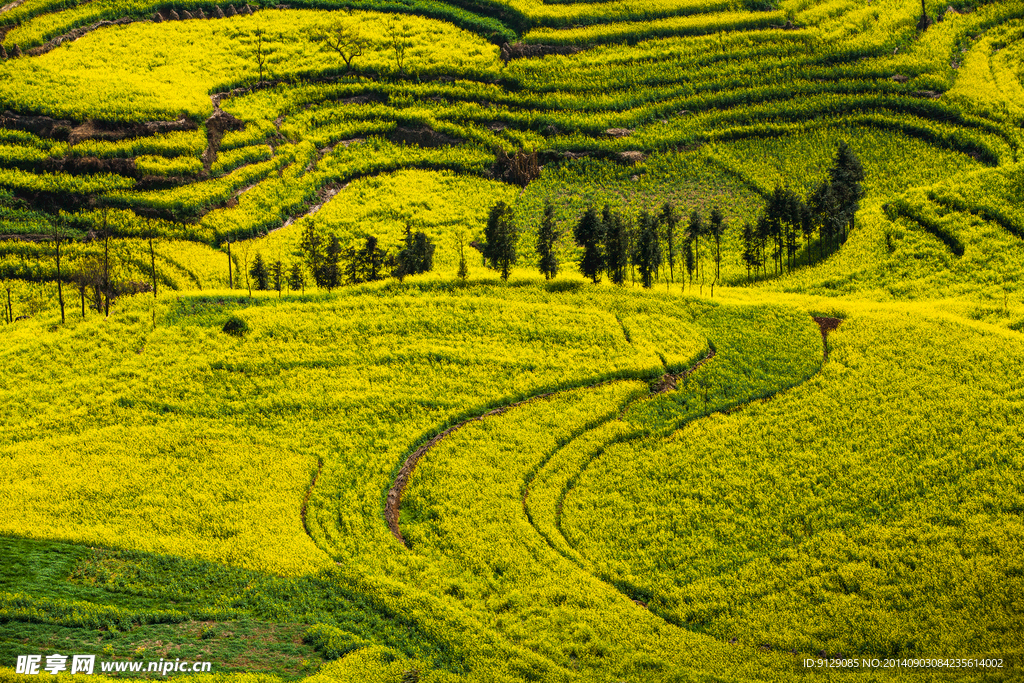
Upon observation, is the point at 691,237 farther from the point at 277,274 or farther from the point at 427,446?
the point at 427,446

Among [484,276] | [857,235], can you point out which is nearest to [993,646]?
[484,276]

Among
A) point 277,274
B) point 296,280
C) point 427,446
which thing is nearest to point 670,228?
point 296,280

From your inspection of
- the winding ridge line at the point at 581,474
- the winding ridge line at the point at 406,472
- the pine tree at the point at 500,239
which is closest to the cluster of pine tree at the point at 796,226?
the winding ridge line at the point at 581,474

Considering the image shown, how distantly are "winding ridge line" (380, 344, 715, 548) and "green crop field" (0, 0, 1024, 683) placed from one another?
1.16 feet

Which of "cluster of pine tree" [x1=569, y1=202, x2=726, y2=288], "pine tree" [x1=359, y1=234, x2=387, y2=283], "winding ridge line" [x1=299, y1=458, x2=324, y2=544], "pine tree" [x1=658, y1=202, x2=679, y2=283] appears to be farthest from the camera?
"pine tree" [x1=658, y1=202, x2=679, y2=283]

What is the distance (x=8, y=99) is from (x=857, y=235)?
147 metres

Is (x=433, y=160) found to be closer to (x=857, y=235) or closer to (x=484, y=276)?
(x=484, y=276)

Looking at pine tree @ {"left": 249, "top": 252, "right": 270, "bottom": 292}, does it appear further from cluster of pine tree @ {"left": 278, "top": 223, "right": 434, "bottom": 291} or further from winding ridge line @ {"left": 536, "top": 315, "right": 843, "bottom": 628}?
winding ridge line @ {"left": 536, "top": 315, "right": 843, "bottom": 628}

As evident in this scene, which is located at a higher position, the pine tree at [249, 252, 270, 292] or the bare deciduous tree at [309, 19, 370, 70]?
the bare deciduous tree at [309, 19, 370, 70]

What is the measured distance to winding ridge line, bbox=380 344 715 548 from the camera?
73.7 meters

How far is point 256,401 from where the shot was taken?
88.9 metres

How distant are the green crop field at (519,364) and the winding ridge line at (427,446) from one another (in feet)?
1.16

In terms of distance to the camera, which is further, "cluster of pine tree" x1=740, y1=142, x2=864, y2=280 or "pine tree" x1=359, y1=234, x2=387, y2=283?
"cluster of pine tree" x1=740, y1=142, x2=864, y2=280

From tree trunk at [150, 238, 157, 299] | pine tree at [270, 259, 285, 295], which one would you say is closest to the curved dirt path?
pine tree at [270, 259, 285, 295]
